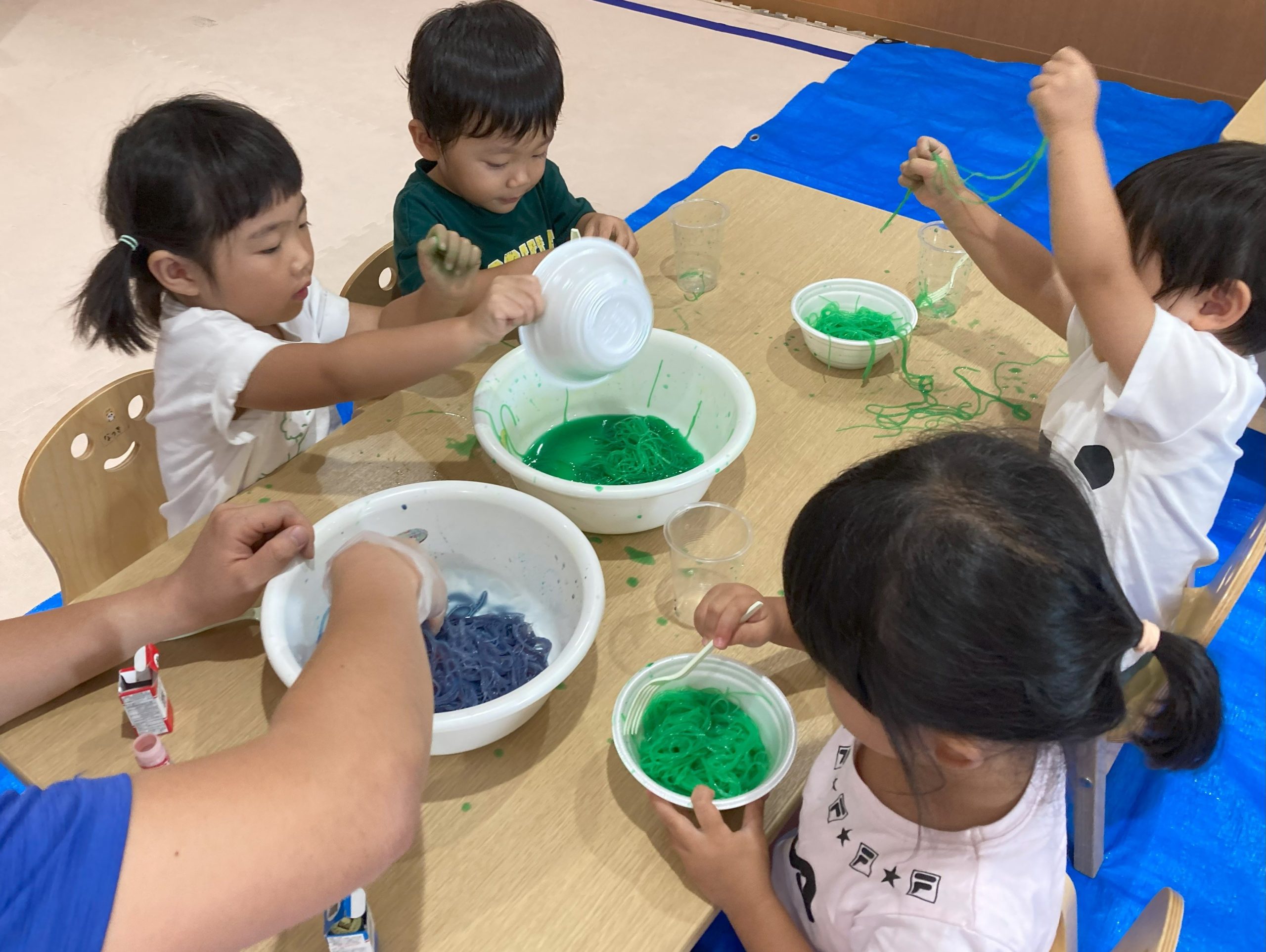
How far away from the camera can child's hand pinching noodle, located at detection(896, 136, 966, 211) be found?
1443mm

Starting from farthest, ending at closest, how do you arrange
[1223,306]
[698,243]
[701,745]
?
[698,243] < [1223,306] < [701,745]

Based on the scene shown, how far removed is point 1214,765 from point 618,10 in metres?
4.32

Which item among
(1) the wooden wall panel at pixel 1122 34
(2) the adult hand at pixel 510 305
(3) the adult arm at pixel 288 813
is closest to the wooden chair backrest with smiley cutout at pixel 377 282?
(2) the adult hand at pixel 510 305

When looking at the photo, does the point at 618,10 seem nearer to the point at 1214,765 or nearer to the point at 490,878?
the point at 1214,765

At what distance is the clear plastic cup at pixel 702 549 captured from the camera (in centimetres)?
106

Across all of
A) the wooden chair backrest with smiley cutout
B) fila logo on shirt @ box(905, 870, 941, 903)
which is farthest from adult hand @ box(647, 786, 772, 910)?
the wooden chair backrest with smiley cutout

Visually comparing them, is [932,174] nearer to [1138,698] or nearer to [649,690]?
[1138,698]

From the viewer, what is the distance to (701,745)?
36.4 inches

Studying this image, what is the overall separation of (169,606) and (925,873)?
0.81 m

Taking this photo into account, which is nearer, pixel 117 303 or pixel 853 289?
pixel 117 303

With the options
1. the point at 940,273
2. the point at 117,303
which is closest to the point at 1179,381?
the point at 940,273

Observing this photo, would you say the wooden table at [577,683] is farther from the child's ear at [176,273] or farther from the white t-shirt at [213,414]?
the child's ear at [176,273]

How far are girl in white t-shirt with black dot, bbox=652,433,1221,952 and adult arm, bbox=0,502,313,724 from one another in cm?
51

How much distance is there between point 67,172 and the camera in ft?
11.6
